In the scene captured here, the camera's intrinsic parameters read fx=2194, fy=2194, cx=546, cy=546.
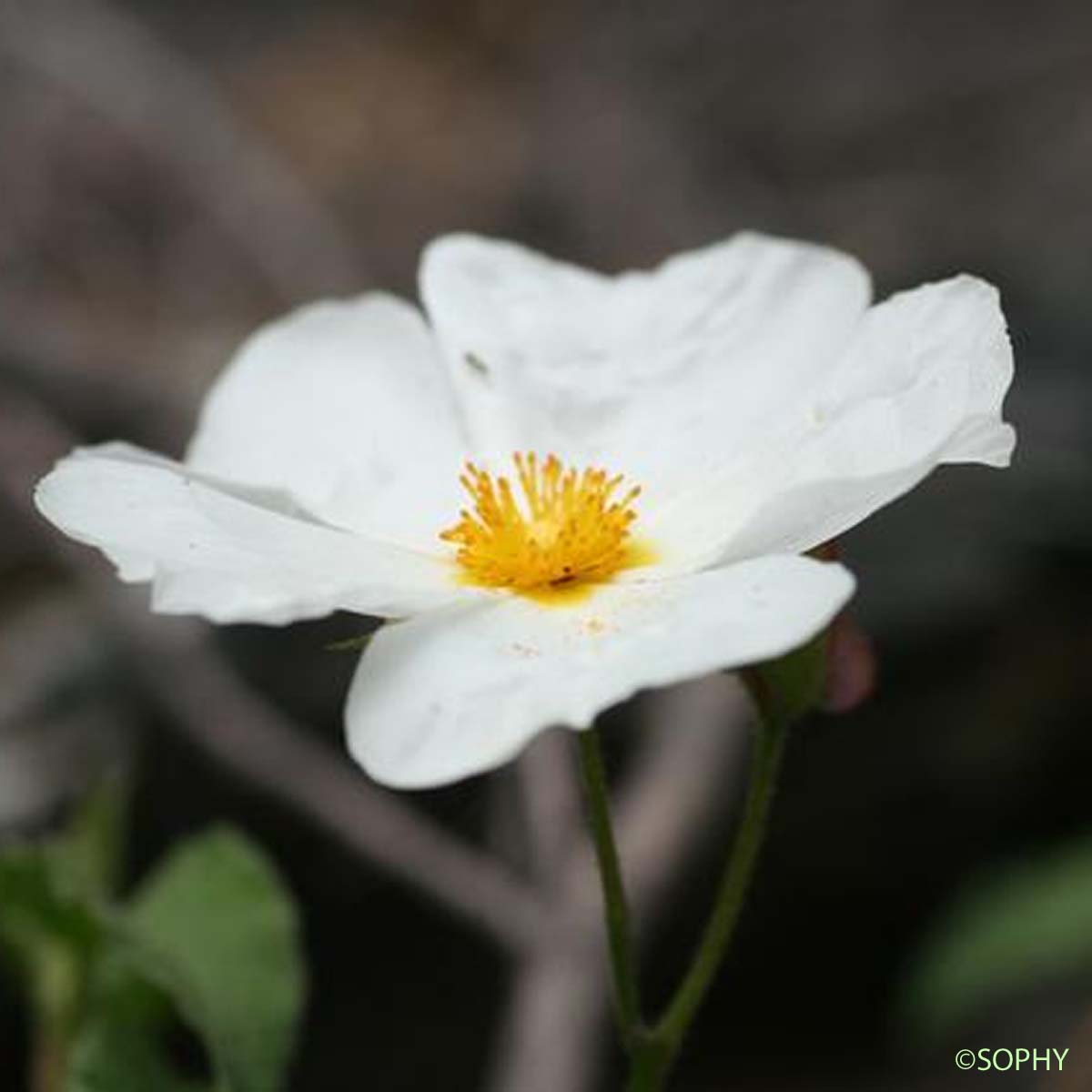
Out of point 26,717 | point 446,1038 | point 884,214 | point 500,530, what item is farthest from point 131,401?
point 500,530

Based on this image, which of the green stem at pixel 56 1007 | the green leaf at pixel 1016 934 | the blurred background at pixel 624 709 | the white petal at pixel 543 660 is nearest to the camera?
the white petal at pixel 543 660

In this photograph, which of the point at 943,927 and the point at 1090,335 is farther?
the point at 1090,335

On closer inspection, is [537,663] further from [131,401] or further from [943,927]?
[131,401]

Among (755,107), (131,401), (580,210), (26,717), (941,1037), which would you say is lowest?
(941,1037)

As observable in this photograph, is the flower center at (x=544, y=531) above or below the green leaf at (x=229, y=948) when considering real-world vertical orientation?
above

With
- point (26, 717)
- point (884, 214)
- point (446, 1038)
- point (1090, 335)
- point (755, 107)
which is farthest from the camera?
point (755, 107)

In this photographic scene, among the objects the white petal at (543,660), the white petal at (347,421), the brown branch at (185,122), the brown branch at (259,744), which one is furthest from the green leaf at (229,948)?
the brown branch at (185,122)

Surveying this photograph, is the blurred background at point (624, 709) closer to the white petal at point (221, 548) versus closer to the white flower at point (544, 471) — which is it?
the white flower at point (544, 471)
